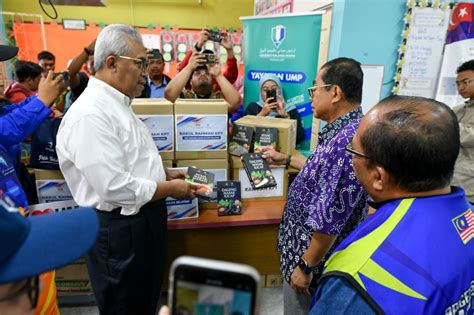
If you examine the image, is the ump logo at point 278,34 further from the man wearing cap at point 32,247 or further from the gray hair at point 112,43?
the man wearing cap at point 32,247

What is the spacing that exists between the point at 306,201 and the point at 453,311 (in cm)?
67

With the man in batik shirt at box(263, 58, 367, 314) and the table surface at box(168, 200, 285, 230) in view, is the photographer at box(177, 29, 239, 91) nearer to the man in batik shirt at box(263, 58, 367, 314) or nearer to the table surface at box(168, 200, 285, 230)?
the table surface at box(168, 200, 285, 230)

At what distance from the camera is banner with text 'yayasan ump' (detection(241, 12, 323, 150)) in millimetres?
2846

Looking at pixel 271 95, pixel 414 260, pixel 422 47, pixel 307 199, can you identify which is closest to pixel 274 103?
pixel 271 95

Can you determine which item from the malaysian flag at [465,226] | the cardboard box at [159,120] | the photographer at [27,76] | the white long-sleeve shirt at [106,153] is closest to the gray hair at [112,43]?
the white long-sleeve shirt at [106,153]

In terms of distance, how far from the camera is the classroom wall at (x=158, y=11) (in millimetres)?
5594

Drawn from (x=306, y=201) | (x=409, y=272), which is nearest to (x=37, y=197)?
(x=306, y=201)

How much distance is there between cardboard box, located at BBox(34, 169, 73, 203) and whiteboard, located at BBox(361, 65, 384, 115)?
243cm

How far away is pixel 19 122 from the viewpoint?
1471mm

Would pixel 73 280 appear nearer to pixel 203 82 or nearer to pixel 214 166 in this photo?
pixel 214 166

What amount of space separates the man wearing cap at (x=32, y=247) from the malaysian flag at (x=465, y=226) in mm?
766

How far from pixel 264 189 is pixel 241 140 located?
1.19 feet

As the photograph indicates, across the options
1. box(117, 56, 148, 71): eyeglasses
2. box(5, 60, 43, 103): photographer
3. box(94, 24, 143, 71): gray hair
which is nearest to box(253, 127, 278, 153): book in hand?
box(117, 56, 148, 71): eyeglasses

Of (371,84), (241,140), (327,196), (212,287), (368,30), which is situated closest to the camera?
(212,287)
